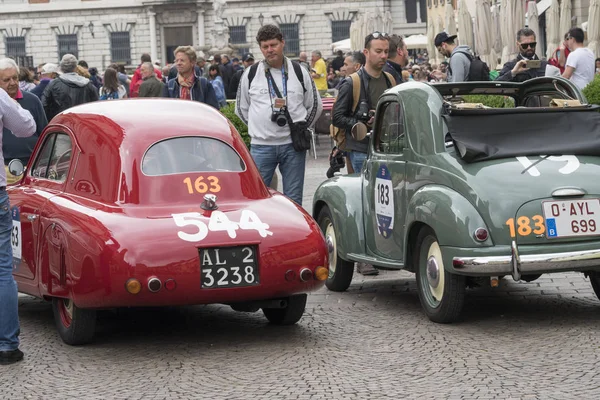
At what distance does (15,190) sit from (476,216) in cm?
315

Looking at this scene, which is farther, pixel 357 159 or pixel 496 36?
pixel 496 36

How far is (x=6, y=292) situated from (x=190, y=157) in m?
1.39

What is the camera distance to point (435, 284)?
302 inches

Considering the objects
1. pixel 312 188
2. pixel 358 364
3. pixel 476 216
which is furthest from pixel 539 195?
pixel 312 188

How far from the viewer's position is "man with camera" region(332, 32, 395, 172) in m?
10.2

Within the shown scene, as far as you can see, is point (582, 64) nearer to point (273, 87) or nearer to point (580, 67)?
point (580, 67)

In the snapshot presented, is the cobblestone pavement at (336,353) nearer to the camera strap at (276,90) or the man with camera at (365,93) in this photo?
the man with camera at (365,93)

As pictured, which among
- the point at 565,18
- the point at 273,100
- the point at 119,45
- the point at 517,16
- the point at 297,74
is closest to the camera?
the point at 273,100

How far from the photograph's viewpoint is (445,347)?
6.88 metres

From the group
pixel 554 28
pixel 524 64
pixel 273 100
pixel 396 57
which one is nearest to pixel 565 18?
pixel 554 28

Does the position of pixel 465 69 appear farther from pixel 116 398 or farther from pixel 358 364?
pixel 116 398

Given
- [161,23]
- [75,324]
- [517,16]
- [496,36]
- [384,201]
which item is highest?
[161,23]

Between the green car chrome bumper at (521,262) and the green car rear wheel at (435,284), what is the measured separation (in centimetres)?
25

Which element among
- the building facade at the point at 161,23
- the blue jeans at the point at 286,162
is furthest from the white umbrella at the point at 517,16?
the building facade at the point at 161,23
